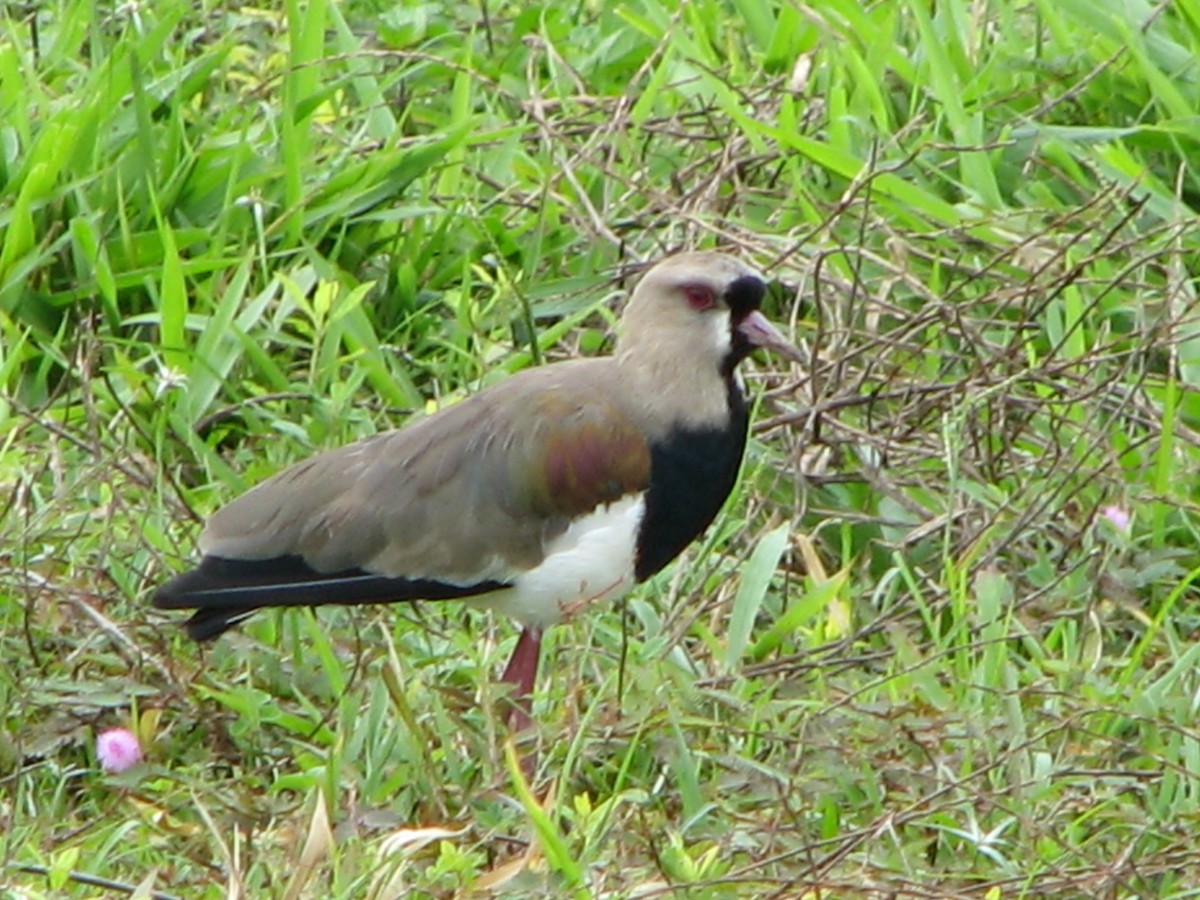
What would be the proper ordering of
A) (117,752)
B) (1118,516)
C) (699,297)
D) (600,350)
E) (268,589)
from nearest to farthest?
(117,752) < (268,589) < (699,297) < (1118,516) < (600,350)

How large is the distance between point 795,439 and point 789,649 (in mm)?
655

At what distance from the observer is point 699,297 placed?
5016mm

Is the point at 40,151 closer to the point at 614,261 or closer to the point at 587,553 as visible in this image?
the point at 614,261

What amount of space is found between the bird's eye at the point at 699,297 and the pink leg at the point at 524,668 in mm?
669

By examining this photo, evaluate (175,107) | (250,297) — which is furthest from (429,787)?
(175,107)

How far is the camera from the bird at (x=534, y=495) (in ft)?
16.0

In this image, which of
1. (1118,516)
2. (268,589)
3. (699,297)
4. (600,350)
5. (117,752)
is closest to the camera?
(117,752)

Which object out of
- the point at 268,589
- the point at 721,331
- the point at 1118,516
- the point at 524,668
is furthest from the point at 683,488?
the point at 1118,516

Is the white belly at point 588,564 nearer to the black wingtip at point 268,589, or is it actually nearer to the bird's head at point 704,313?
the black wingtip at point 268,589

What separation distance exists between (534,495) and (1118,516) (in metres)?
1.28

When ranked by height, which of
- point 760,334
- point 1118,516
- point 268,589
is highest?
point 760,334

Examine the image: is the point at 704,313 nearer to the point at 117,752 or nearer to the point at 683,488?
the point at 683,488

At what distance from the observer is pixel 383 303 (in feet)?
21.1

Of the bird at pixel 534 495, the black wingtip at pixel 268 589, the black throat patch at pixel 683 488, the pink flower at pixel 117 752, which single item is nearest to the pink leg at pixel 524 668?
the bird at pixel 534 495
